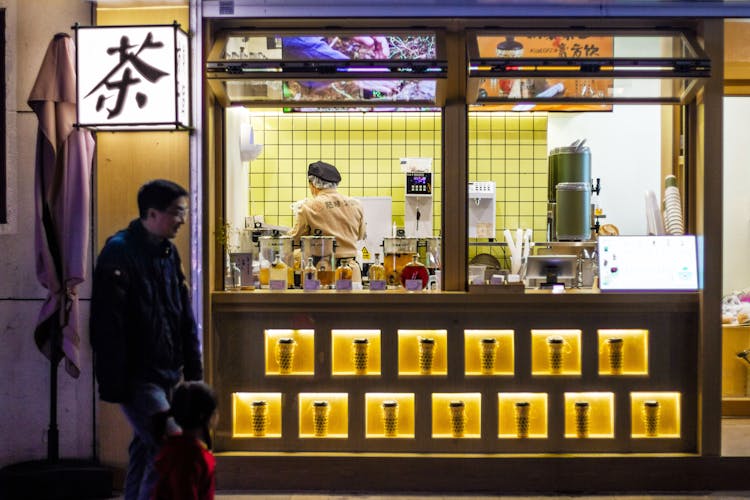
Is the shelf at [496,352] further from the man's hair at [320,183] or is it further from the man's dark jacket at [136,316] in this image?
the man's dark jacket at [136,316]

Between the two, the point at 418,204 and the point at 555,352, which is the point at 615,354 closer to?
the point at 555,352

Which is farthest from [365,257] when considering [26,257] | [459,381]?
[26,257]

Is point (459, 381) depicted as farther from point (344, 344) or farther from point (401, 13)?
point (401, 13)

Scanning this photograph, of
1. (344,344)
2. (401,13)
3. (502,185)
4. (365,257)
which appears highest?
(401,13)

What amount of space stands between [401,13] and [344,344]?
2.21m

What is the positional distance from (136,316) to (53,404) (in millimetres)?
1739

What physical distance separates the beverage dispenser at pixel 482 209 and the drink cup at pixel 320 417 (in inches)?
133

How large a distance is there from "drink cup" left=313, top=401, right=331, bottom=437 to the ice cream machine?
3.17 metres

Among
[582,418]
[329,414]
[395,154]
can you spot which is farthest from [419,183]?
[582,418]

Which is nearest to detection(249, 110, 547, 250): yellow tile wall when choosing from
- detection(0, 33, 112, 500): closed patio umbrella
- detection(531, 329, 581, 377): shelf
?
detection(531, 329, 581, 377): shelf

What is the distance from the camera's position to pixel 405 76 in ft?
16.2

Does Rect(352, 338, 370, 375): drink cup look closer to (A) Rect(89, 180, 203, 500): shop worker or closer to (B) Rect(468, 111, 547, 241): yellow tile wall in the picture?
(A) Rect(89, 180, 203, 500): shop worker

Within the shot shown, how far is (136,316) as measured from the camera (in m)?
3.48

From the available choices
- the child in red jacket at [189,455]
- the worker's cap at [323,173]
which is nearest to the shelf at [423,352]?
the worker's cap at [323,173]
